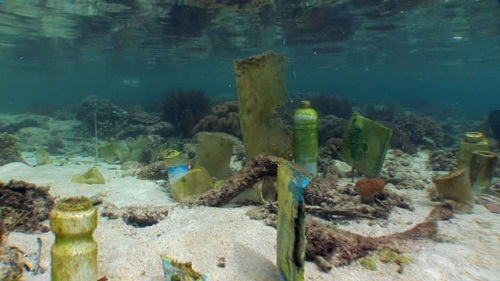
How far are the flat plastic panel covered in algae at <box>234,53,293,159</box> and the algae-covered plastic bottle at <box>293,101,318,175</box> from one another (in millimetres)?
246

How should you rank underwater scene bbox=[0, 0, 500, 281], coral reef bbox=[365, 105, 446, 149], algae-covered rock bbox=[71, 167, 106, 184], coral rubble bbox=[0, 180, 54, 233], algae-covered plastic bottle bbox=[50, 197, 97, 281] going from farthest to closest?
coral reef bbox=[365, 105, 446, 149], algae-covered rock bbox=[71, 167, 106, 184], coral rubble bbox=[0, 180, 54, 233], underwater scene bbox=[0, 0, 500, 281], algae-covered plastic bottle bbox=[50, 197, 97, 281]

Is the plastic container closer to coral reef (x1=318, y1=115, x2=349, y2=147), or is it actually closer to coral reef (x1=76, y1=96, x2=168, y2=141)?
coral reef (x1=318, y1=115, x2=349, y2=147)

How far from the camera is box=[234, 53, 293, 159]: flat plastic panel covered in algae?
15.3ft

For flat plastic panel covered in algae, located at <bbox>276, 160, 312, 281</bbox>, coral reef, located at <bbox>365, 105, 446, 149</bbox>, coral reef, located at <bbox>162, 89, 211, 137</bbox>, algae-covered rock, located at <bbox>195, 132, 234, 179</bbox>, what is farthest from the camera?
coral reef, located at <bbox>162, 89, 211, 137</bbox>

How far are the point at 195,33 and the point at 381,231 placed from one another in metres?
20.0

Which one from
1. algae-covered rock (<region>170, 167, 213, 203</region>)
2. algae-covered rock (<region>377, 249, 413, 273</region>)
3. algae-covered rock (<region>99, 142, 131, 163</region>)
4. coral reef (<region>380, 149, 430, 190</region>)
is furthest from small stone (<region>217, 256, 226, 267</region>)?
algae-covered rock (<region>99, 142, 131, 163</region>)

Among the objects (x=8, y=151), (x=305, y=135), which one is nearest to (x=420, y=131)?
(x=305, y=135)

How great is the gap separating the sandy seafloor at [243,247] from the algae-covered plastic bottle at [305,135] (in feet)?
3.67

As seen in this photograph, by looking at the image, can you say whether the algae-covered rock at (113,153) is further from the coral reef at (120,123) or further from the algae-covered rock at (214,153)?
the algae-covered rock at (214,153)

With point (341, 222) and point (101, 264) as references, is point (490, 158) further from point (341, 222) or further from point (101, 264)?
point (101, 264)

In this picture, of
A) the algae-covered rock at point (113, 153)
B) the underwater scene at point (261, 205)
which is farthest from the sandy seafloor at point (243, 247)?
the algae-covered rock at point (113, 153)

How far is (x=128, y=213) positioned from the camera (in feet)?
13.4

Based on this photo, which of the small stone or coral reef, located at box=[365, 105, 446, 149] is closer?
the small stone

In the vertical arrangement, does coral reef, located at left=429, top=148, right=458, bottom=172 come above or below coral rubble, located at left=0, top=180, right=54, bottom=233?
below
